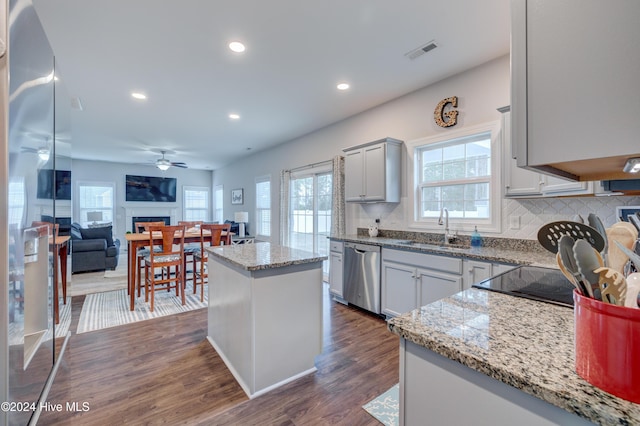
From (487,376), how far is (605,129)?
61cm

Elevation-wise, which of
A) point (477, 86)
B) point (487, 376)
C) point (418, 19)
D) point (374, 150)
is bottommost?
point (487, 376)

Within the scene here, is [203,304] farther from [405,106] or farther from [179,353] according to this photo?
[405,106]

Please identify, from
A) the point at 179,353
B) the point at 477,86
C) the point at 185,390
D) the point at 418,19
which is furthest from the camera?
the point at 477,86

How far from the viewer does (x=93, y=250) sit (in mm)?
5488

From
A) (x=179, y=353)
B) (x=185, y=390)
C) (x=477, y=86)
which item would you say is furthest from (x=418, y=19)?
(x=179, y=353)

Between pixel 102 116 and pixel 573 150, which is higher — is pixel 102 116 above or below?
above

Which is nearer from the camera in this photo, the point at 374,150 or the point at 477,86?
the point at 477,86

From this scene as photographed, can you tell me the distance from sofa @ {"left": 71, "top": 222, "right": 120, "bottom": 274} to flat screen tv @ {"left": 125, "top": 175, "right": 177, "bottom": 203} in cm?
328

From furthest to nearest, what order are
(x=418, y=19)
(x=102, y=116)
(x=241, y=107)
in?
(x=102, y=116) → (x=241, y=107) → (x=418, y=19)

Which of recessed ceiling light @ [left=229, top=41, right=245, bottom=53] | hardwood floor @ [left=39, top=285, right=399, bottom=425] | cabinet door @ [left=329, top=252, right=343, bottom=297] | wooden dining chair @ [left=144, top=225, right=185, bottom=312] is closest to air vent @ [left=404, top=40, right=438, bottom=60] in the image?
recessed ceiling light @ [left=229, top=41, right=245, bottom=53]

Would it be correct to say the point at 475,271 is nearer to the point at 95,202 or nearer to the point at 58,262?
the point at 58,262

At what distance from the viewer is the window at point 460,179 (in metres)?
3.03

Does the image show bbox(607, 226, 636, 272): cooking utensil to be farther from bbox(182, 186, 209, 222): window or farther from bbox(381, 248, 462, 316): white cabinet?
bbox(182, 186, 209, 222): window

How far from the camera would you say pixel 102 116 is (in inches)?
181
